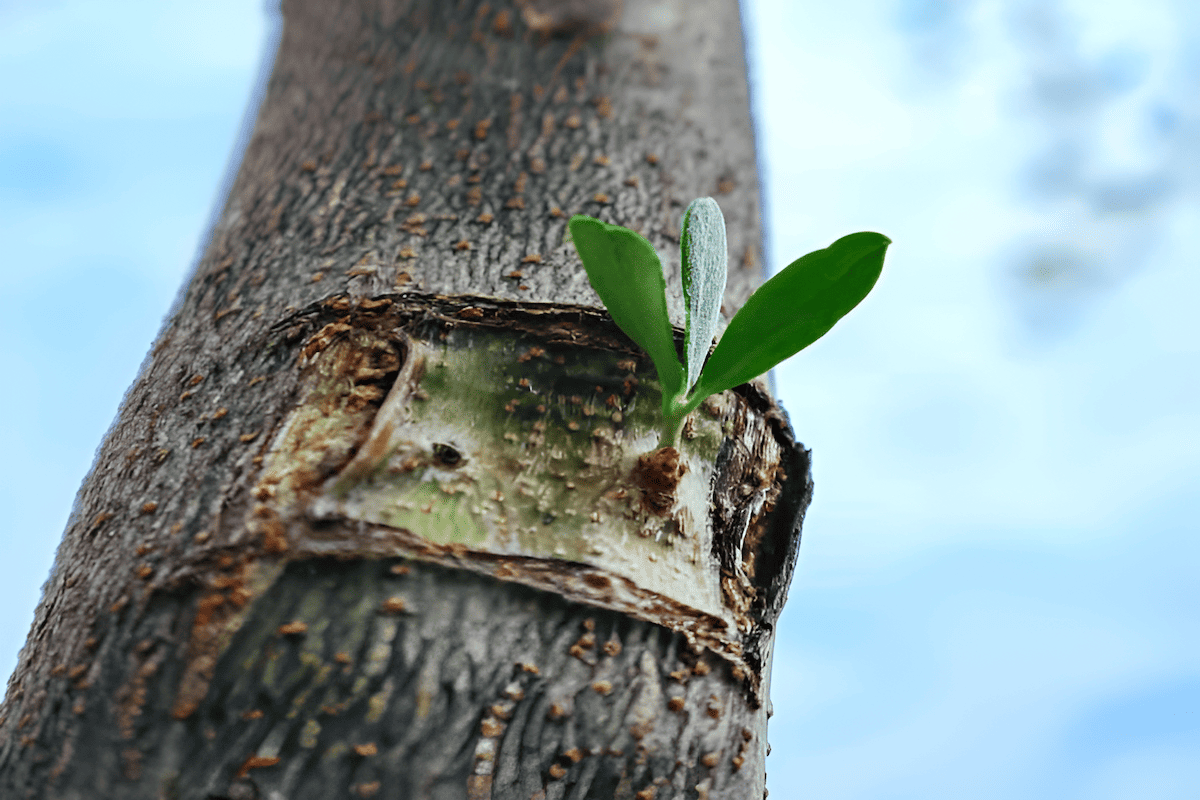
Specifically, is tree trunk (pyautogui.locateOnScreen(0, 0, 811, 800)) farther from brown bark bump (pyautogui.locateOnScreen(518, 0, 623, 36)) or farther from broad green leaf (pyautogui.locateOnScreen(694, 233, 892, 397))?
brown bark bump (pyautogui.locateOnScreen(518, 0, 623, 36))

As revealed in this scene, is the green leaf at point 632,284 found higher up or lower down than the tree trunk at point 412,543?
higher up

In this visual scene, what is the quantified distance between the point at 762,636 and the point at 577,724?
0.45 ft

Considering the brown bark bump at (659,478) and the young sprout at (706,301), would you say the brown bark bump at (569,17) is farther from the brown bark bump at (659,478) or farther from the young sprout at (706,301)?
the brown bark bump at (659,478)

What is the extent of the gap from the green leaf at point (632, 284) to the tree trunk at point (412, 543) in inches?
1.8

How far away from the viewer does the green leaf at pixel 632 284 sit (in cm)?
44

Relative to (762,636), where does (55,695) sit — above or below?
below

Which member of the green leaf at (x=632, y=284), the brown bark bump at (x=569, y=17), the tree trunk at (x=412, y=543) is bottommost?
the tree trunk at (x=412, y=543)

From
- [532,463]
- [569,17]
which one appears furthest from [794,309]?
[569,17]

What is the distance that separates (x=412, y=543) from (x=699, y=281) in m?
0.22

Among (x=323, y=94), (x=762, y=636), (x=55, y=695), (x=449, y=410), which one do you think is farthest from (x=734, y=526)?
(x=323, y=94)

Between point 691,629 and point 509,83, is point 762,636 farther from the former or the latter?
point 509,83

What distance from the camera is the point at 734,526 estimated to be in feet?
1.72

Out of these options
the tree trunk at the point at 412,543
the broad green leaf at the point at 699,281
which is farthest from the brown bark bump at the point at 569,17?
the broad green leaf at the point at 699,281

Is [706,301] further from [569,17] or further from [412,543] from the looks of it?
[569,17]
